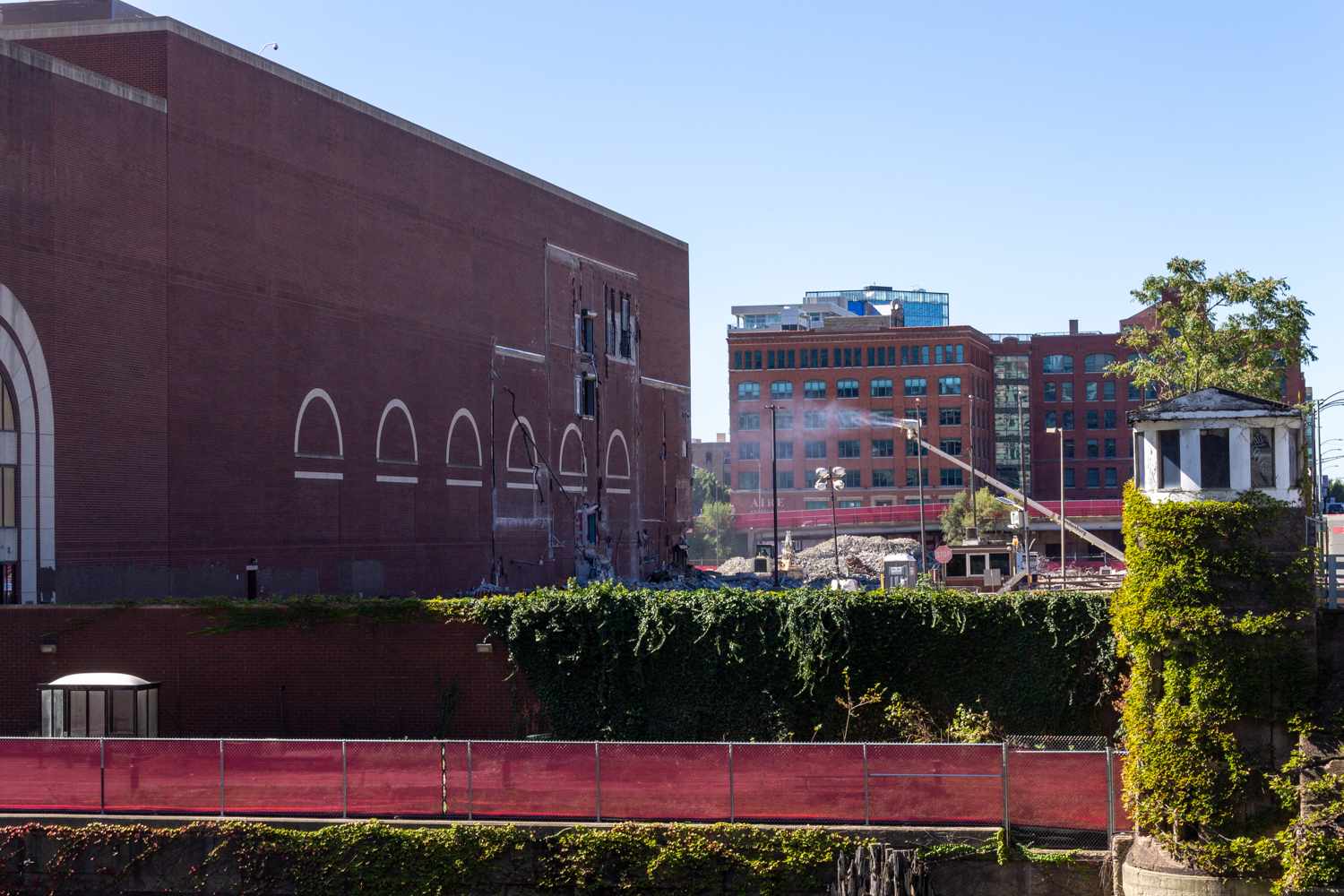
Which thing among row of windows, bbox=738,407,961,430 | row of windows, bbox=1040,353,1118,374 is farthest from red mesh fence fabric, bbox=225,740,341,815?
row of windows, bbox=1040,353,1118,374

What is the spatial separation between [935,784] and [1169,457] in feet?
21.4

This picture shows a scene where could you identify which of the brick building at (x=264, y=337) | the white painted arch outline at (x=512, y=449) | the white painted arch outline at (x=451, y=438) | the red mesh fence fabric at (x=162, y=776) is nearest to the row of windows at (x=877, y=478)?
the brick building at (x=264, y=337)

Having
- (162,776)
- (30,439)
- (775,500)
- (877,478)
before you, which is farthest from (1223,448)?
(877,478)

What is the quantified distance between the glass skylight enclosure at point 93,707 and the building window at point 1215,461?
64.1ft

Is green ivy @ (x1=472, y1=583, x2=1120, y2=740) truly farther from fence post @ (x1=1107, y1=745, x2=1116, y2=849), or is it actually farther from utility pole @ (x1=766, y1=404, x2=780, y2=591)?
utility pole @ (x1=766, y1=404, x2=780, y2=591)

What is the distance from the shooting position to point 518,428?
63031 mm

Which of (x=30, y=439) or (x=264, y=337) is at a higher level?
(x=264, y=337)

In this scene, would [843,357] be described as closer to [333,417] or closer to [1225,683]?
[333,417]

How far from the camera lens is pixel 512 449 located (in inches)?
2454

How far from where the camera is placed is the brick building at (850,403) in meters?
122

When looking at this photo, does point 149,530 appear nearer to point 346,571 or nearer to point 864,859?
point 346,571

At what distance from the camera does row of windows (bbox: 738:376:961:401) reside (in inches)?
4840

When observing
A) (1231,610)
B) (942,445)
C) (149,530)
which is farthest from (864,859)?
(942,445)

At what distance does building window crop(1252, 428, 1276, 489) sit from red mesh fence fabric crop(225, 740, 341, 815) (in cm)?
1567
